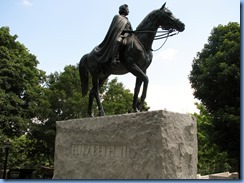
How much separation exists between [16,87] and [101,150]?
760 inches

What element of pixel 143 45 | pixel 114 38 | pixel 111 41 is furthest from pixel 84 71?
pixel 143 45

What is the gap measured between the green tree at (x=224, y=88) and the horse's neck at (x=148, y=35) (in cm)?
1262

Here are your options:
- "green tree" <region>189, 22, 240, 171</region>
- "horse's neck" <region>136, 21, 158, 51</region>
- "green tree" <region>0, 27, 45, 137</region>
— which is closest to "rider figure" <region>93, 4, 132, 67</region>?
"horse's neck" <region>136, 21, 158, 51</region>

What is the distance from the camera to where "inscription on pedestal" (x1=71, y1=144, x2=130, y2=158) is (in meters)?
7.44

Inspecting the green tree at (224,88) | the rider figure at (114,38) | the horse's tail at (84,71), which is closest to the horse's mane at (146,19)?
the rider figure at (114,38)

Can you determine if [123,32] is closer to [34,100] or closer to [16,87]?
[16,87]

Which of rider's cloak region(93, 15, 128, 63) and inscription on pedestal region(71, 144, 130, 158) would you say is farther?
rider's cloak region(93, 15, 128, 63)

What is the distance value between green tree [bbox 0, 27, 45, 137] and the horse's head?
17.1m

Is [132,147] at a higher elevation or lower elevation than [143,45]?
lower

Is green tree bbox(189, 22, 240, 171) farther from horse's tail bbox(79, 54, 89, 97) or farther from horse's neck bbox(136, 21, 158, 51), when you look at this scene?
horse's neck bbox(136, 21, 158, 51)

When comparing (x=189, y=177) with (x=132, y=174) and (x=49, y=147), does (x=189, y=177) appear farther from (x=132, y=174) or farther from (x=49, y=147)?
(x=49, y=147)

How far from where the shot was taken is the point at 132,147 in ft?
23.8

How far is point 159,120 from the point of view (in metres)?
6.87

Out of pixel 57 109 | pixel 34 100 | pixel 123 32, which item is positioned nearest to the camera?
pixel 123 32
